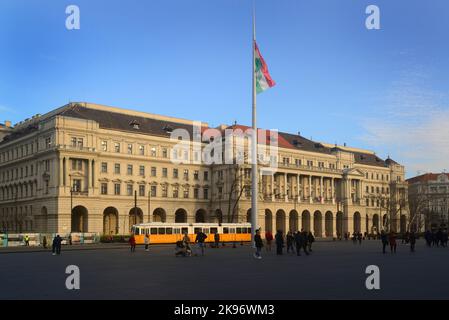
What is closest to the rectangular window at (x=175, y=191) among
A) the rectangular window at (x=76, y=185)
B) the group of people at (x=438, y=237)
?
the rectangular window at (x=76, y=185)

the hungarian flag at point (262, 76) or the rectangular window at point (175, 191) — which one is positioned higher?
the hungarian flag at point (262, 76)

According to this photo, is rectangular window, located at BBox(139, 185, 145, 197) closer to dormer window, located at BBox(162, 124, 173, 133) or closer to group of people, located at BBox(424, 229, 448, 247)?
dormer window, located at BBox(162, 124, 173, 133)

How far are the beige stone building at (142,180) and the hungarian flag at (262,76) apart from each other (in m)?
38.0

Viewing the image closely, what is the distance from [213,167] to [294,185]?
1830cm

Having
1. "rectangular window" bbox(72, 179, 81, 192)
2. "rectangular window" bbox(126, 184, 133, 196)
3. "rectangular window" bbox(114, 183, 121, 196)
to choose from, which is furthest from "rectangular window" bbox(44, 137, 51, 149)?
"rectangular window" bbox(126, 184, 133, 196)

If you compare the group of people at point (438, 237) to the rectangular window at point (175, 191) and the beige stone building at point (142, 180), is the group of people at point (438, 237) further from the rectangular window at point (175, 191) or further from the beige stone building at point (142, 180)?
the rectangular window at point (175, 191)

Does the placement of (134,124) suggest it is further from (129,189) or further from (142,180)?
(129,189)

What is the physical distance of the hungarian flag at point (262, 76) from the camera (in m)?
39.8

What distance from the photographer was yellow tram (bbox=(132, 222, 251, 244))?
65.9 m

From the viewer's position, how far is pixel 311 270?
2388 centimetres

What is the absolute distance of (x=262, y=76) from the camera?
40.2 metres

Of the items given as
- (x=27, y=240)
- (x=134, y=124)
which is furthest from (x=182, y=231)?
(x=134, y=124)
